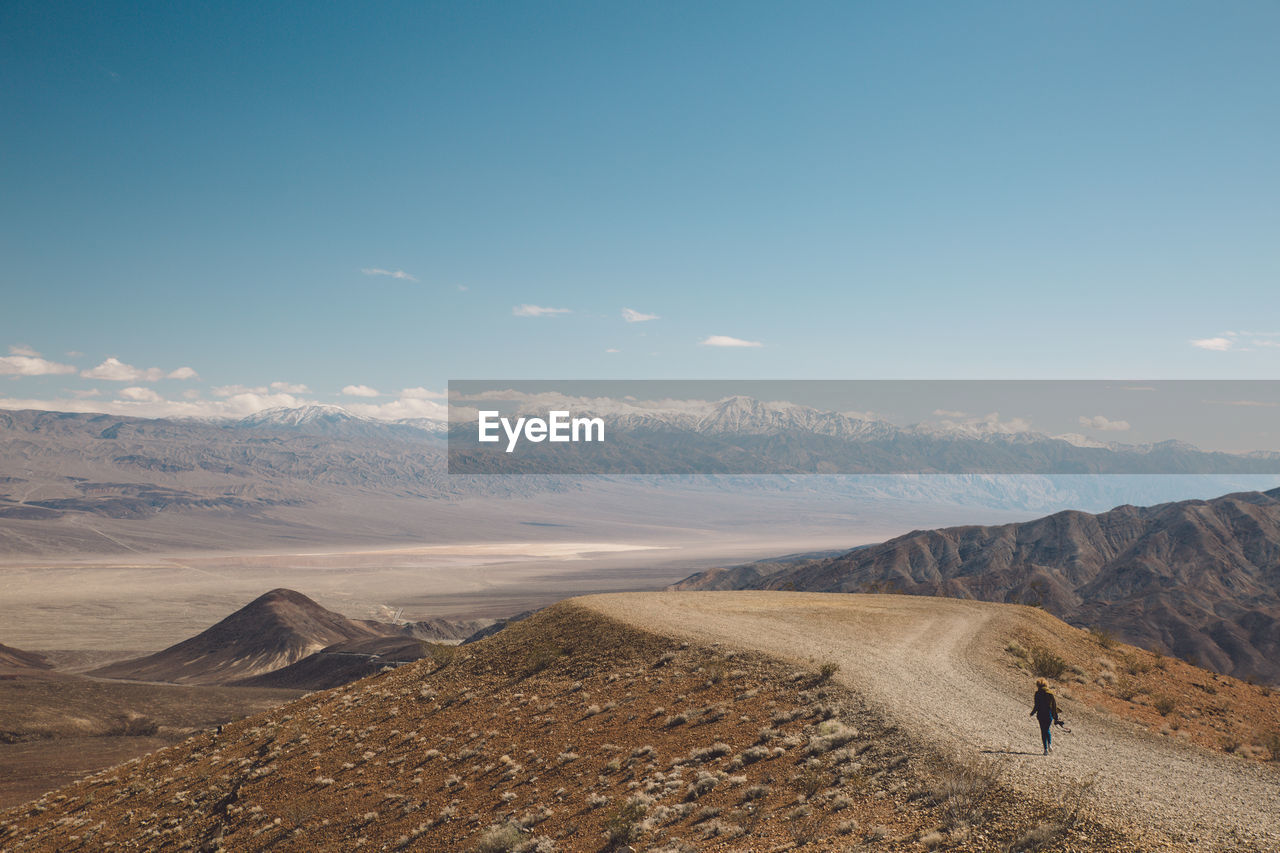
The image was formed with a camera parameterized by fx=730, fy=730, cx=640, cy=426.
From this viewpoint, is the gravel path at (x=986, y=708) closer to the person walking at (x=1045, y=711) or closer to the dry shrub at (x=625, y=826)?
the person walking at (x=1045, y=711)

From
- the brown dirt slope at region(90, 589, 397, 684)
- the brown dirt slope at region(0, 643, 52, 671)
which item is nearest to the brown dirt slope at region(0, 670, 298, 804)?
the brown dirt slope at region(0, 643, 52, 671)

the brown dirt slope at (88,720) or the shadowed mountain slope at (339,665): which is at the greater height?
the brown dirt slope at (88,720)

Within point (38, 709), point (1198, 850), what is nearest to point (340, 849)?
point (1198, 850)

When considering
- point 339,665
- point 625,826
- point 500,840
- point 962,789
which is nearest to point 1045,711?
point 962,789

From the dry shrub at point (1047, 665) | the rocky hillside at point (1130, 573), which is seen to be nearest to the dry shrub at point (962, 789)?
the dry shrub at point (1047, 665)

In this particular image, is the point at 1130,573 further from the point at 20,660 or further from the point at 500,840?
the point at 20,660

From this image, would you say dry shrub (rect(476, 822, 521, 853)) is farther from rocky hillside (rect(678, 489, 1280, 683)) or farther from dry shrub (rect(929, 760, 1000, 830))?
rocky hillside (rect(678, 489, 1280, 683))
